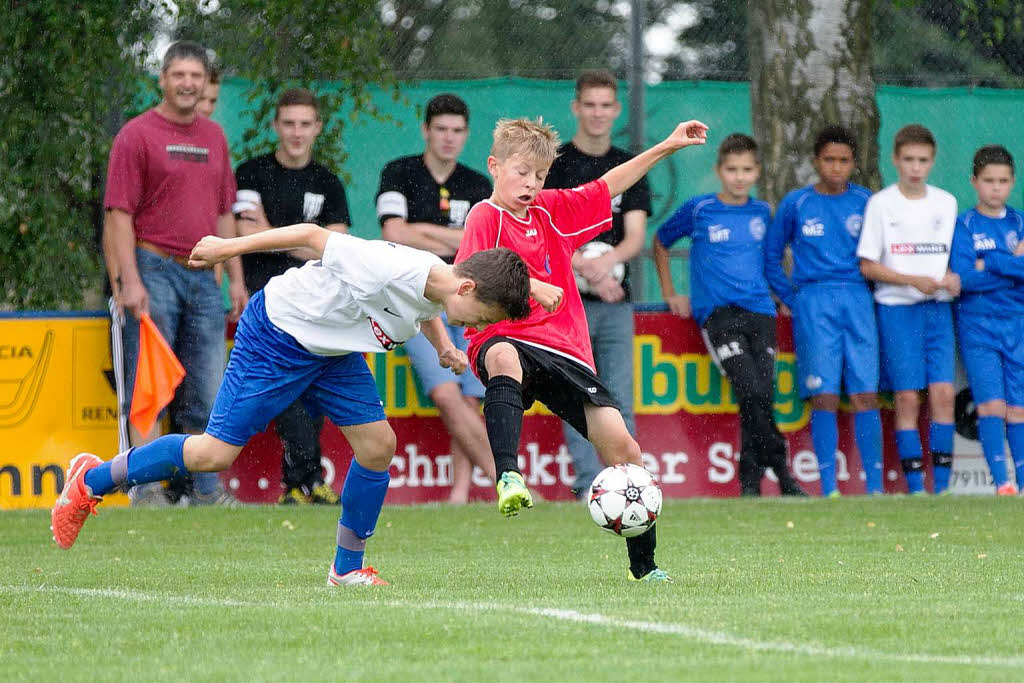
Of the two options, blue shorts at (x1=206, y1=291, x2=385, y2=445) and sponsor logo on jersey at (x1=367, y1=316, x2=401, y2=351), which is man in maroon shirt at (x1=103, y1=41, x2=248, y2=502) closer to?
blue shorts at (x1=206, y1=291, x2=385, y2=445)

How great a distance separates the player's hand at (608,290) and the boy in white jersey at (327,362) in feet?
12.4

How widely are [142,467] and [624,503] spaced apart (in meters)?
1.90

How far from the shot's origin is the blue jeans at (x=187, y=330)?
9.88m

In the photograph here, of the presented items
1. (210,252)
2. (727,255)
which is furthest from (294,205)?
(210,252)

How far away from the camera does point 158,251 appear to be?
9.89 m

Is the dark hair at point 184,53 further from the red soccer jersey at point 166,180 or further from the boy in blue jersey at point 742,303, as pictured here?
the boy in blue jersey at point 742,303

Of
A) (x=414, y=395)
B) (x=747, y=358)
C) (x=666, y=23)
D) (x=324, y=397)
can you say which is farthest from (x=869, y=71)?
(x=324, y=397)

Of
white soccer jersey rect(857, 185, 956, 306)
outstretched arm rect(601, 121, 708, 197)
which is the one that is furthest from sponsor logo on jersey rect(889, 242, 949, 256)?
outstretched arm rect(601, 121, 708, 197)

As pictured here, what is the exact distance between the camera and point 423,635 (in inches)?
192

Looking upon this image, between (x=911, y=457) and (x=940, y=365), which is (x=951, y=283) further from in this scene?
(x=911, y=457)

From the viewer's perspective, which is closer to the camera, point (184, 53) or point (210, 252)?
point (210, 252)

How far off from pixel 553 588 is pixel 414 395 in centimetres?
480

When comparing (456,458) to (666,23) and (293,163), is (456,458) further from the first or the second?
(666,23)

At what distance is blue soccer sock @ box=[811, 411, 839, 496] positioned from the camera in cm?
1081
